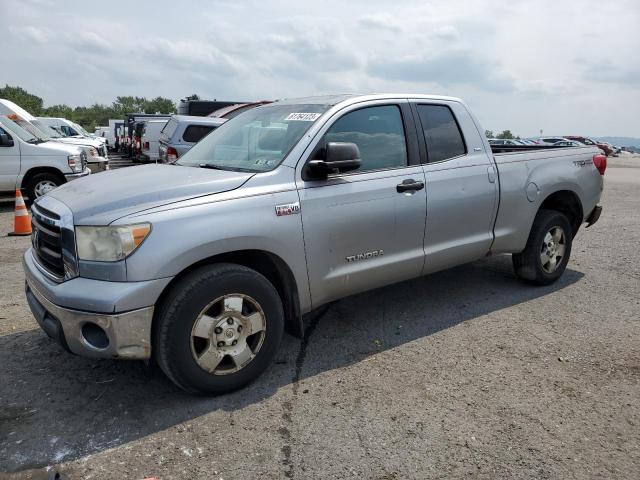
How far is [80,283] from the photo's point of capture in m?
2.87

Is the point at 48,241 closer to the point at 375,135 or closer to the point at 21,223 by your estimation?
the point at 375,135

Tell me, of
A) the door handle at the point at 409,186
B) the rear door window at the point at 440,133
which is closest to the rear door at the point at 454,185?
the rear door window at the point at 440,133

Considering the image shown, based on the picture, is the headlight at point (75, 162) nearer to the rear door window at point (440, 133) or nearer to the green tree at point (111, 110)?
the rear door window at point (440, 133)

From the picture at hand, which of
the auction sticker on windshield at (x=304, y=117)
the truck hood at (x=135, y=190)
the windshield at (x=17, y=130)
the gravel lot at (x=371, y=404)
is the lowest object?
the gravel lot at (x=371, y=404)

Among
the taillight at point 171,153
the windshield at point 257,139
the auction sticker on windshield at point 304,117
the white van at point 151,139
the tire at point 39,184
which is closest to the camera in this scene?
the windshield at point 257,139

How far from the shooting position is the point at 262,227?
3203mm

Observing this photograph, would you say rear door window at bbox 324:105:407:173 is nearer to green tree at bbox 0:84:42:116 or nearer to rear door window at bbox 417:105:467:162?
rear door window at bbox 417:105:467:162

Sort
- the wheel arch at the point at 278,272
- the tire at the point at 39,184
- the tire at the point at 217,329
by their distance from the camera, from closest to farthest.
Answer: the tire at the point at 217,329 → the wheel arch at the point at 278,272 → the tire at the point at 39,184

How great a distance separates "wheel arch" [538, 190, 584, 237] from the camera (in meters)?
5.29

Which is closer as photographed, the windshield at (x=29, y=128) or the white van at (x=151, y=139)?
the windshield at (x=29, y=128)

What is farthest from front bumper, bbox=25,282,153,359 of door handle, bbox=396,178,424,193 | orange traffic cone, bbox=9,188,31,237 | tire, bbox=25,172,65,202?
tire, bbox=25,172,65,202

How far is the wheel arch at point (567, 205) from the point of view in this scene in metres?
5.29

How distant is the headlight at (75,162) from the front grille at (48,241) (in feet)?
25.5

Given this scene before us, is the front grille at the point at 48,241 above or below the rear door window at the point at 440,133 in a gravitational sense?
below
